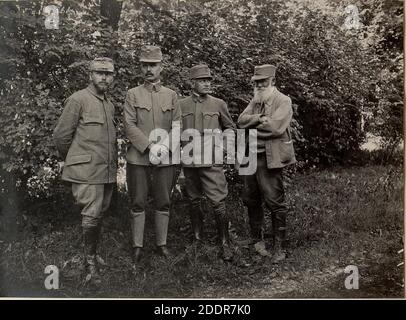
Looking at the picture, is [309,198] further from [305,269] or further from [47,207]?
[47,207]

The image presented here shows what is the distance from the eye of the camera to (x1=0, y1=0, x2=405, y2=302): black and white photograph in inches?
225

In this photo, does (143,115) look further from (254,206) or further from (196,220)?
(254,206)

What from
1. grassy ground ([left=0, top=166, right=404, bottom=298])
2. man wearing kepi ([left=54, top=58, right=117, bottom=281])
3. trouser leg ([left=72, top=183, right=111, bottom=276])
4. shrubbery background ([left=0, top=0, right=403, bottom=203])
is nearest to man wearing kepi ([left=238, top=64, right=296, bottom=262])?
grassy ground ([left=0, top=166, right=404, bottom=298])

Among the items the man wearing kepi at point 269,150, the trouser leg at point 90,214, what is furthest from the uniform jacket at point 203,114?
the trouser leg at point 90,214

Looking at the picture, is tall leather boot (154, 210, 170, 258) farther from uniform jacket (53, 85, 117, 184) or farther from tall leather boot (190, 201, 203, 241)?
uniform jacket (53, 85, 117, 184)

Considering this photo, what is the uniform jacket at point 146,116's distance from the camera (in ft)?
18.8

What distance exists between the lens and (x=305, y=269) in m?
5.90

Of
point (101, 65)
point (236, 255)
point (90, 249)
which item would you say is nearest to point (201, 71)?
point (101, 65)

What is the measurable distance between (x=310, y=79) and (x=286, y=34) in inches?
24.3

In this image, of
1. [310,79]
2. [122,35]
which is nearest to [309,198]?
[310,79]

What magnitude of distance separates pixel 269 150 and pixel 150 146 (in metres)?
1.24

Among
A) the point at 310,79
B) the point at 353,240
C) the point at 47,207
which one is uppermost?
the point at 310,79

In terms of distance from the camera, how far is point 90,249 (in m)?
5.75

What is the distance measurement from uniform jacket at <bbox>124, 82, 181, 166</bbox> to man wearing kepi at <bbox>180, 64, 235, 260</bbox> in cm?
24
